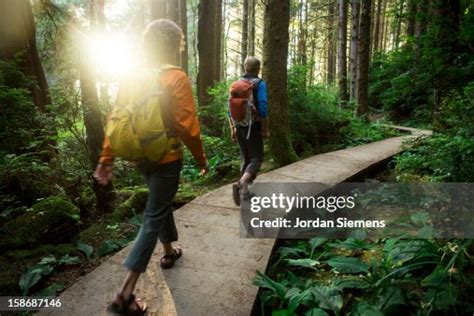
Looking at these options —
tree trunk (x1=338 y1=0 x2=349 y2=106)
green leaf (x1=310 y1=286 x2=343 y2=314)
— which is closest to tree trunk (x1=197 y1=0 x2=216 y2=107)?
tree trunk (x1=338 y1=0 x2=349 y2=106)

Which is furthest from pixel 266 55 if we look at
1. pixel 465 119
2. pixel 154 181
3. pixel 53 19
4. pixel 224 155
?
pixel 53 19

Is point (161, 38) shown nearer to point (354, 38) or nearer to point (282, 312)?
point (282, 312)

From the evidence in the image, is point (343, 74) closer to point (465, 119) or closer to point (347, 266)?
point (465, 119)

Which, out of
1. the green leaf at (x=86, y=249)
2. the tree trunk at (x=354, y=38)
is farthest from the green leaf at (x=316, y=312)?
the tree trunk at (x=354, y=38)

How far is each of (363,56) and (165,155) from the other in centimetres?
1418

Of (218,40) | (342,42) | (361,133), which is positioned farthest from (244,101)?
(218,40)

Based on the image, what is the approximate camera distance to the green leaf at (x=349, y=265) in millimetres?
3666

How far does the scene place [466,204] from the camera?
410 cm

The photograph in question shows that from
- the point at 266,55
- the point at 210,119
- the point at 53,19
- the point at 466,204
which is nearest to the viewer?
the point at 466,204

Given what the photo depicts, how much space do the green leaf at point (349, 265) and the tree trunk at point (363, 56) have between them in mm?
12529

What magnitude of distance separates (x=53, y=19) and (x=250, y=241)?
26.6ft

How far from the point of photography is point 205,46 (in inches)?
550

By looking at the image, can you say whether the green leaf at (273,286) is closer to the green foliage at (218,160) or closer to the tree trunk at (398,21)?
the green foliage at (218,160)

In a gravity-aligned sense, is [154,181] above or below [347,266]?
above
